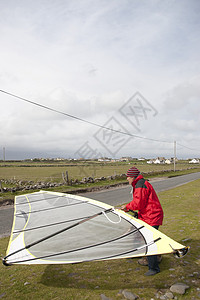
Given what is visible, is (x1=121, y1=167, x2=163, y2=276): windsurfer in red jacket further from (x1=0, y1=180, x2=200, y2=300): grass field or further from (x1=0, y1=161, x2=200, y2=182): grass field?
(x1=0, y1=161, x2=200, y2=182): grass field

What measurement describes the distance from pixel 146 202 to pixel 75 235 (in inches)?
65.1

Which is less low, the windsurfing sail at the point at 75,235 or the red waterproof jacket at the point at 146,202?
the red waterproof jacket at the point at 146,202

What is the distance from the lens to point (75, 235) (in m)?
4.38

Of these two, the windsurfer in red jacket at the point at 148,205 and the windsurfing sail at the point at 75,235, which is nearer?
the windsurfing sail at the point at 75,235

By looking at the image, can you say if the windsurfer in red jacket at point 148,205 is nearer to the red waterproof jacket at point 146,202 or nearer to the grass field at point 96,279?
the red waterproof jacket at point 146,202

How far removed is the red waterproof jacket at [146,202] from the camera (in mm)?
3996

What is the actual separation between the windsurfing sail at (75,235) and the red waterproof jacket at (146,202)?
0.23m

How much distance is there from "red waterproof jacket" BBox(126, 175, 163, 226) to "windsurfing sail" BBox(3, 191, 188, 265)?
9.1 inches

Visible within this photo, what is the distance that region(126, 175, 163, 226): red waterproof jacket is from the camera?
4.00 metres

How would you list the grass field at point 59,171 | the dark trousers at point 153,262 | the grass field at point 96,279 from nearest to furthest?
the grass field at point 96,279 → the dark trousers at point 153,262 → the grass field at point 59,171

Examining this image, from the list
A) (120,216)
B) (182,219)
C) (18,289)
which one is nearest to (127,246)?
(120,216)

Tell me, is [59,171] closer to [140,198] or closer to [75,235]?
[75,235]

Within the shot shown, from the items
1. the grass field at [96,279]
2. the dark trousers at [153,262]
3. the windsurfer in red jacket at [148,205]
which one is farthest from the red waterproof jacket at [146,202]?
the grass field at [96,279]

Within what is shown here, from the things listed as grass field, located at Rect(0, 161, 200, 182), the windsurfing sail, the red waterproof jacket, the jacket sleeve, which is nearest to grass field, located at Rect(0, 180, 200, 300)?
the windsurfing sail
